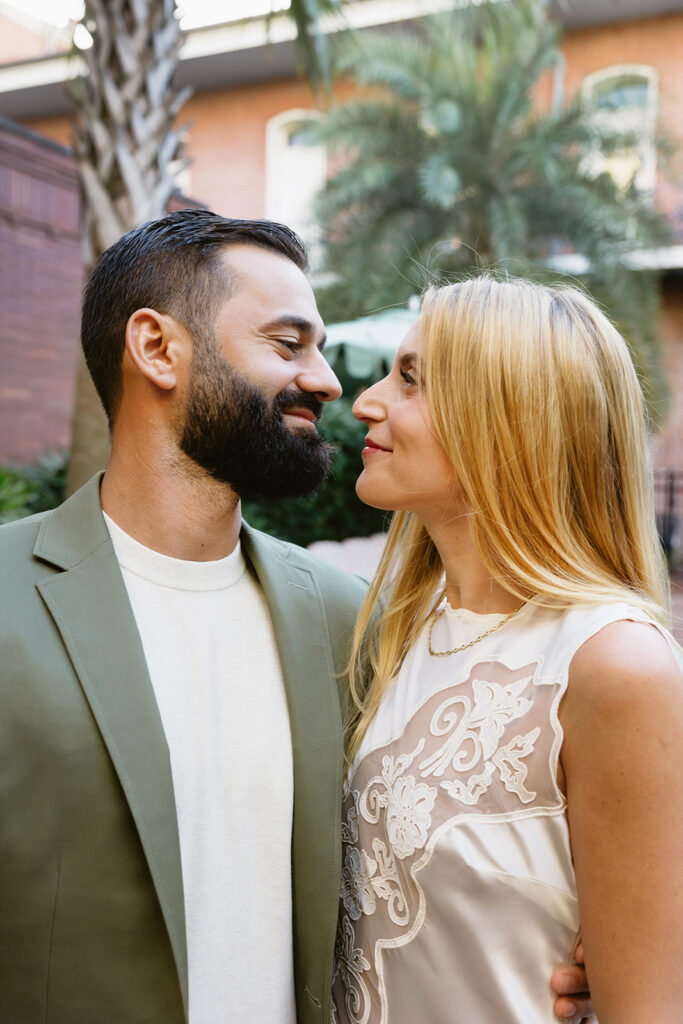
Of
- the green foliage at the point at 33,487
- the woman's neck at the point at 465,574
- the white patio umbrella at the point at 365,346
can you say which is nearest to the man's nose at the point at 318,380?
the woman's neck at the point at 465,574

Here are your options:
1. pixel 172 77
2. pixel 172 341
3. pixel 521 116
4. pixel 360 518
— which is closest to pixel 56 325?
pixel 360 518

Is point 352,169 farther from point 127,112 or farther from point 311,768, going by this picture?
point 311,768

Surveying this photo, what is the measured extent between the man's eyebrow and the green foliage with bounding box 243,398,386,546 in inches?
249

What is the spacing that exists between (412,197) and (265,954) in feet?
44.2

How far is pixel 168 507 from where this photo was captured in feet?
6.70

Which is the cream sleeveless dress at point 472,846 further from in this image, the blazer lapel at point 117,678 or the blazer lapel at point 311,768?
the blazer lapel at point 117,678

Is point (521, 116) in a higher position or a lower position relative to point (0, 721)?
higher

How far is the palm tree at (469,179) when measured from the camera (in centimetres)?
1316

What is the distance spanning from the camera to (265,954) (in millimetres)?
1858

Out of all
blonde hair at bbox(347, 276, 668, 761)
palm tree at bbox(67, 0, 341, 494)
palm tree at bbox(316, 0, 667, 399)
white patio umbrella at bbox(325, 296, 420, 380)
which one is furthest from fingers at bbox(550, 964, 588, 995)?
palm tree at bbox(316, 0, 667, 399)

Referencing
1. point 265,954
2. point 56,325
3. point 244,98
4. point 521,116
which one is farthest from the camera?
point 244,98

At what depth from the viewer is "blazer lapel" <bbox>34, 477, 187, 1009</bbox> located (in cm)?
165

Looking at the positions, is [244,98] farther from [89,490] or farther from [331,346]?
[89,490]

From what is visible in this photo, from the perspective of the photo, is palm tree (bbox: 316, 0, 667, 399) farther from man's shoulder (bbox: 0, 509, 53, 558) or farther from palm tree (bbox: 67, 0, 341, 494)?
man's shoulder (bbox: 0, 509, 53, 558)
